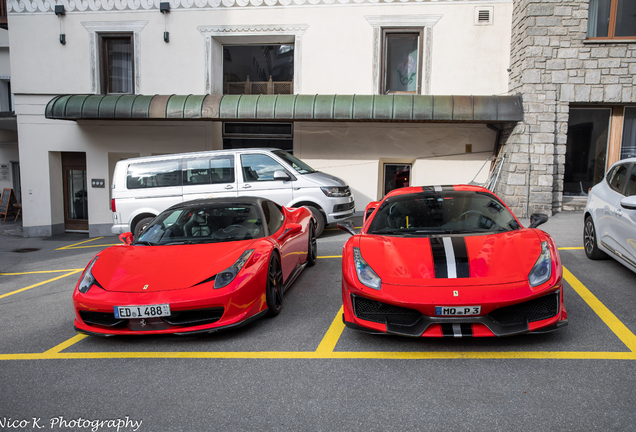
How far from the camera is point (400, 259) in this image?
3.91 meters

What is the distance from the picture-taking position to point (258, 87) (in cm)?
1400

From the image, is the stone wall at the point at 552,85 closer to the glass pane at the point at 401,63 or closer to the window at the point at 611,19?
the window at the point at 611,19

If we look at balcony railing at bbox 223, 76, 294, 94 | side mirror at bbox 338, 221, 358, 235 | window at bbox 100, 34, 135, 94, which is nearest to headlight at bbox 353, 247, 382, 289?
side mirror at bbox 338, 221, 358, 235

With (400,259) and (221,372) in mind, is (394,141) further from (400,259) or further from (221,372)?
(221,372)

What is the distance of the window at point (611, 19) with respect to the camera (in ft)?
34.1

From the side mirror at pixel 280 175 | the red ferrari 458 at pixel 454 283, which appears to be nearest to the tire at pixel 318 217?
the side mirror at pixel 280 175

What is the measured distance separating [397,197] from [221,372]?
9.00 ft

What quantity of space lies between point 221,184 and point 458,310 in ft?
22.8

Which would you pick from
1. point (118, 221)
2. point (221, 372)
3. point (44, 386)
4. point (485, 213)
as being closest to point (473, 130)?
point (485, 213)

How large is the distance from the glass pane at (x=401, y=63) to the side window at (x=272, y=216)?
829cm

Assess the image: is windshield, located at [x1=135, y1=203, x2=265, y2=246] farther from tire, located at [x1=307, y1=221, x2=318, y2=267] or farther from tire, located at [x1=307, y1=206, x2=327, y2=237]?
tire, located at [x1=307, y1=206, x2=327, y2=237]

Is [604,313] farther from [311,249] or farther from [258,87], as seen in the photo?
[258,87]

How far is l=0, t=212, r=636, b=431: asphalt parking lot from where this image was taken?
2.77 m

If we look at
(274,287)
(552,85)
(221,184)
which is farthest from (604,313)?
(552,85)
